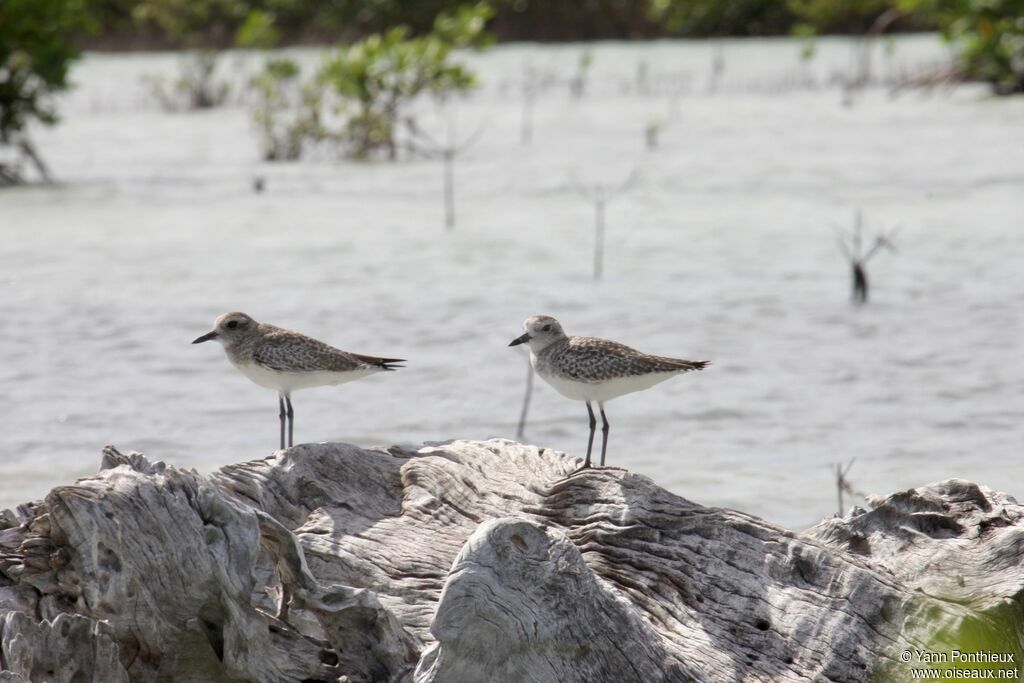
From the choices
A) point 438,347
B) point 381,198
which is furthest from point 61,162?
point 438,347

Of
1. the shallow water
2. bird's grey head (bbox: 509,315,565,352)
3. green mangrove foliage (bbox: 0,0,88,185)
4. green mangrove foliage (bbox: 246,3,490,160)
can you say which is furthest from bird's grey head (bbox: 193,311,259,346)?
green mangrove foliage (bbox: 246,3,490,160)

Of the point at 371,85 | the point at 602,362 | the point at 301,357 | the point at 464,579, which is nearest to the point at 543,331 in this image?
the point at 602,362

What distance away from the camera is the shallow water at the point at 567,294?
9523 mm

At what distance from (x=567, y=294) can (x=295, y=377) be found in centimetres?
729

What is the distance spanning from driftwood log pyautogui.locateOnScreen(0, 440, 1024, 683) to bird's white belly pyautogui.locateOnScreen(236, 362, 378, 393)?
1605 mm

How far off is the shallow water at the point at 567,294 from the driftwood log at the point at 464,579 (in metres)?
2.59

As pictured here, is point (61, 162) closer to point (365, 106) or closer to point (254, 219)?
point (365, 106)

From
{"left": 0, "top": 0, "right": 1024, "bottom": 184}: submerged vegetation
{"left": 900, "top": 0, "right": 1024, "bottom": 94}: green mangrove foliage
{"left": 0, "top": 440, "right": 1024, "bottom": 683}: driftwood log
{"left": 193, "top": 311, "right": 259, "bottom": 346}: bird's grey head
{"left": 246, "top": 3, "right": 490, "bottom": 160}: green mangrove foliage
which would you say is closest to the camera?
{"left": 0, "top": 440, "right": 1024, "bottom": 683}: driftwood log

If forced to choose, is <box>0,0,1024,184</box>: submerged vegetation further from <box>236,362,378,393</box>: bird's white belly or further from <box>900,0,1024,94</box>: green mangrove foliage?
<box>236,362,378,393</box>: bird's white belly

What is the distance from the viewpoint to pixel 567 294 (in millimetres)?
14156

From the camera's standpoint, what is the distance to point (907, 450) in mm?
9117

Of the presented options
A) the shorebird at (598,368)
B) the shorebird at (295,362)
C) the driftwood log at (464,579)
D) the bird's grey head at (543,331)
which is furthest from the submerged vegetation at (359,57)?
the driftwood log at (464,579)

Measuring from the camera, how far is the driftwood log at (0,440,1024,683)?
441cm

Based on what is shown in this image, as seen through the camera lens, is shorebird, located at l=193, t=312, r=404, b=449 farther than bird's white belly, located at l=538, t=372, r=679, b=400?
Yes
